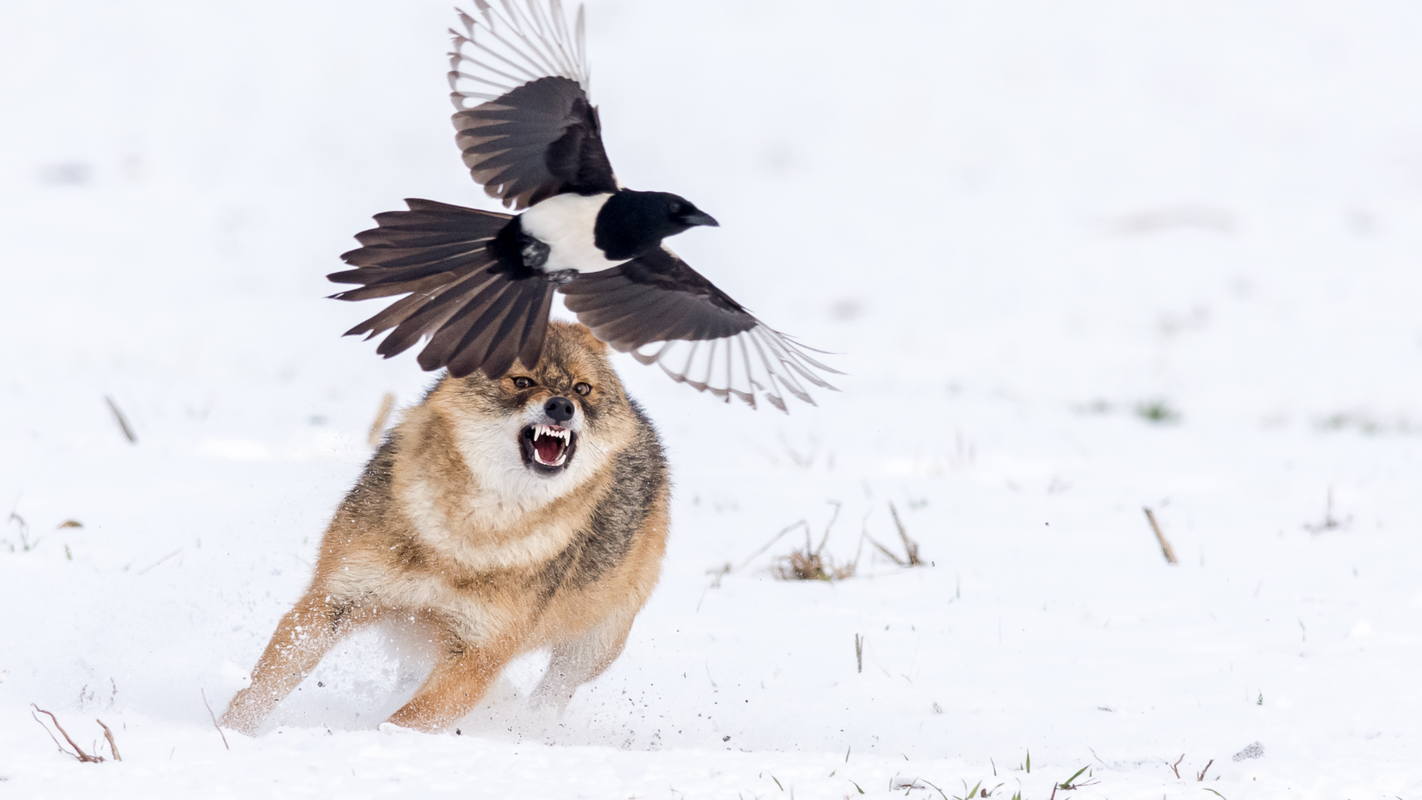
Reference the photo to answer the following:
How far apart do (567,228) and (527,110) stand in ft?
1.05

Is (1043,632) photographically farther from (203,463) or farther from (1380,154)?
(1380,154)

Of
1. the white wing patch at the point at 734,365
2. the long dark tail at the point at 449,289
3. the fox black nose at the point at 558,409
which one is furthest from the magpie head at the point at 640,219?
the fox black nose at the point at 558,409

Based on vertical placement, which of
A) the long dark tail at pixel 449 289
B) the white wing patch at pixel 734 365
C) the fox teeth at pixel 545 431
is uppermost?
the long dark tail at pixel 449 289

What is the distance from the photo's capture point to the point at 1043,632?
14.3 feet

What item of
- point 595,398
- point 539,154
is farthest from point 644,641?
point 539,154

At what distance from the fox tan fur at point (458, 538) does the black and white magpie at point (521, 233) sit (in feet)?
1.88

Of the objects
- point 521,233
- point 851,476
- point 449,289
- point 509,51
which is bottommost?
point 851,476

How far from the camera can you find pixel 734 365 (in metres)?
3.48

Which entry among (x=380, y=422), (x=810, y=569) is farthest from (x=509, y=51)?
(x=810, y=569)

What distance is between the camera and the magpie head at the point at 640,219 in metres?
2.86

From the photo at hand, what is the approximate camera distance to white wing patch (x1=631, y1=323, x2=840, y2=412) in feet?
11.1

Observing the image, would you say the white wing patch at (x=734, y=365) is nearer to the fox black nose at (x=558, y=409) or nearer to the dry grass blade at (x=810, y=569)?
the fox black nose at (x=558, y=409)

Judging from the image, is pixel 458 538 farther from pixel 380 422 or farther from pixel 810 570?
pixel 810 570

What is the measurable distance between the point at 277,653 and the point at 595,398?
1.20 meters
